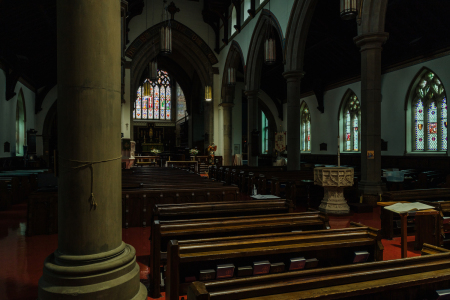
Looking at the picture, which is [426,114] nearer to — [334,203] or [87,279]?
[334,203]

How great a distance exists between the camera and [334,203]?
690 cm

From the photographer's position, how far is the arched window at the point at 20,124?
53.3 feet

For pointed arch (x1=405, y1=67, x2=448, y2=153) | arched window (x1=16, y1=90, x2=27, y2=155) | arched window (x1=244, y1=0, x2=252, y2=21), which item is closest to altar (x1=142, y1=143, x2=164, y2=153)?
arched window (x1=16, y1=90, x2=27, y2=155)

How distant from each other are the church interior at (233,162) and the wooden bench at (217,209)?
29 mm

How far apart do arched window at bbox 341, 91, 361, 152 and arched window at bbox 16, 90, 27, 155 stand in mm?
16119

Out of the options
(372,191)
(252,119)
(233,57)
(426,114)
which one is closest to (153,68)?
(252,119)

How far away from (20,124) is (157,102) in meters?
12.2

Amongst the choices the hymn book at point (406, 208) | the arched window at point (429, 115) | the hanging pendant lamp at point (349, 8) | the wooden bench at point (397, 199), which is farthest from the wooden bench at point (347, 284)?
the arched window at point (429, 115)

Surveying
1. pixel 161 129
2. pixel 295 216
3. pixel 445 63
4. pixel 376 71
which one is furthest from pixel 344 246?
pixel 161 129

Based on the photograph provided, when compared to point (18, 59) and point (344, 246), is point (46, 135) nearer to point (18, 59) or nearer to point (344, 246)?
point (18, 59)

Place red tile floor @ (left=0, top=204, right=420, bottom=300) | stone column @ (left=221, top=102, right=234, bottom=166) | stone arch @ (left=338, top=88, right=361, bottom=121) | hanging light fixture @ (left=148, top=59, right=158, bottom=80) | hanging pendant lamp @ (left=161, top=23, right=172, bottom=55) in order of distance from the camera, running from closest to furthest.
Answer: red tile floor @ (left=0, top=204, right=420, bottom=300)
hanging pendant lamp @ (left=161, top=23, right=172, bottom=55)
hanging light fixture @ (left=148, top=59, right=158, bottom=80)
stone arch @ (left=338, top=88, right=361, bottom=121)
stone column @ (left=221, top=102, right=234, bottom=166)

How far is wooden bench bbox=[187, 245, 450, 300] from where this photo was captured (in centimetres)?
161

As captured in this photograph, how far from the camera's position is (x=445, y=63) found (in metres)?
10.9

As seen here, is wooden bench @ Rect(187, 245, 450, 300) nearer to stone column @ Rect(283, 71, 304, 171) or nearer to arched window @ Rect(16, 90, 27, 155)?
stone column @ Rect(283, 71, 304, 171)
